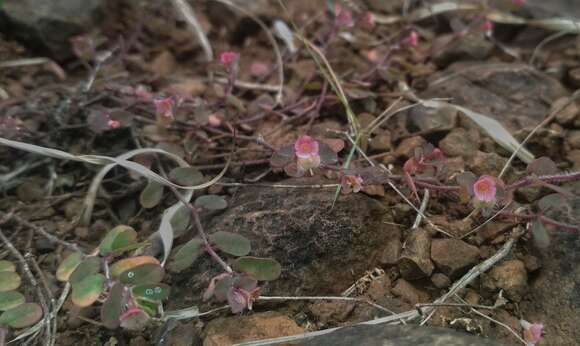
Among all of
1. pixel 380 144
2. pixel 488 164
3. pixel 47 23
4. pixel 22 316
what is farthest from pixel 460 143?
pixel 47 23

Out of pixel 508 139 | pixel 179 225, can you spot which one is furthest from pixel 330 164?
pixel 508 139

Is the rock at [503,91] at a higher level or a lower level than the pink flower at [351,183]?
lower

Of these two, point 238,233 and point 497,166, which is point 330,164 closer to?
point 238,233

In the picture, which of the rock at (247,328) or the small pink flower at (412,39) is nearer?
the rock at (247,328)

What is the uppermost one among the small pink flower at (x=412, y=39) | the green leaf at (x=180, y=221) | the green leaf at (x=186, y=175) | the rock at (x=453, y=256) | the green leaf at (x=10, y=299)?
the small pink flower at (x=412, y=39)

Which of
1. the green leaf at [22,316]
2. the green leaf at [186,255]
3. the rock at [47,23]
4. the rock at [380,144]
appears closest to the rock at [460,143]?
the rock at [380,144]

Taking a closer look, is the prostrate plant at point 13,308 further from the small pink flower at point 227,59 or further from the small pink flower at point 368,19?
the small pink flower at point 368,19

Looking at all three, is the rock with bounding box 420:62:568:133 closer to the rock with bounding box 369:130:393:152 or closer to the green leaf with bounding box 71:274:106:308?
the rock with bounding box 369:130:393:152
